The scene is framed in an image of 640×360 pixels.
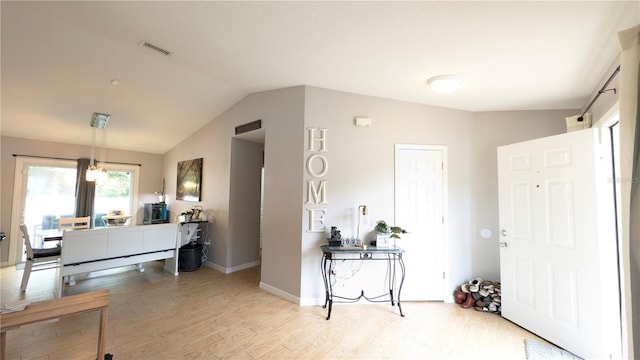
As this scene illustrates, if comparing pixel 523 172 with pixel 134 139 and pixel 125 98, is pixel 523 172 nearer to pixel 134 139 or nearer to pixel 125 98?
pixel 125 98

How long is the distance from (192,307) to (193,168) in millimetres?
2951

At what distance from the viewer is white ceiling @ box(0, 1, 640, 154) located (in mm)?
1763

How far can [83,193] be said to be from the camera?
16.5 ft

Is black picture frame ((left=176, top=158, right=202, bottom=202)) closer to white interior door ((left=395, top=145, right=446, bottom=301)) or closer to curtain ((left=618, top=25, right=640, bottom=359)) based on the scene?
white interior door ((left=395, top=145, right=446, bottom=301))

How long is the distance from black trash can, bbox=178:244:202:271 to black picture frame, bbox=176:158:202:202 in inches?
38.8

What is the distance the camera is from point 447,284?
10.5ft

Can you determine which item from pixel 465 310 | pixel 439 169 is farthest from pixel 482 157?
pixel 465 310

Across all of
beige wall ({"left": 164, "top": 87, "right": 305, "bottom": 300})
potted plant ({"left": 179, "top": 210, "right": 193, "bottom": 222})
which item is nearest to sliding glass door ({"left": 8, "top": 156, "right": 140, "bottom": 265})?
potted plant ({"left": 179, "top": 210, "right": 193, "bottom": 222})

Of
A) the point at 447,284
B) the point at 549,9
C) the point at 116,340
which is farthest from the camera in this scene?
the point at 447,284

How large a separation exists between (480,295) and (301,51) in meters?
3.50

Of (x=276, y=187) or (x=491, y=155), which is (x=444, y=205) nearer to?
(x=491, y=155)

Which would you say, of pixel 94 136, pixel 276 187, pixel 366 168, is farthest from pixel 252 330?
pixel 94 136

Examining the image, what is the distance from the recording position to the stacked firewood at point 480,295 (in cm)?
293

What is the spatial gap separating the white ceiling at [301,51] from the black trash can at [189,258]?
2.52 m
